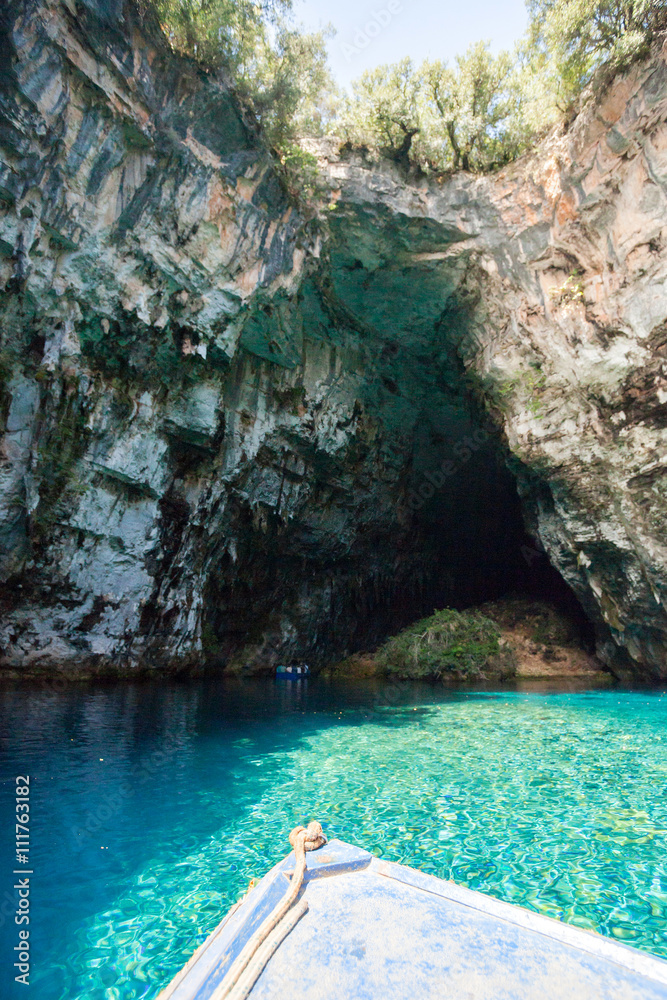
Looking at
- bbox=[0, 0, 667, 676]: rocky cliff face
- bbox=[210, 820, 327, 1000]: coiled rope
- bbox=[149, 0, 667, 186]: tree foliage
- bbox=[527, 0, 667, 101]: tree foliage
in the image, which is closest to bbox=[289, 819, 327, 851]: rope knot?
bbox=[210, 820, 327, 1000]: coiled rope

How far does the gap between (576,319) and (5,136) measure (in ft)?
42.8

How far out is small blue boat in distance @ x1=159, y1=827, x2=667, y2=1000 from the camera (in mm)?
1435

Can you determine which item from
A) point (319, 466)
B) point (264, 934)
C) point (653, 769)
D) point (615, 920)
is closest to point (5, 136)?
point (319, 466)

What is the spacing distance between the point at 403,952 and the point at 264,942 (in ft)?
1.48

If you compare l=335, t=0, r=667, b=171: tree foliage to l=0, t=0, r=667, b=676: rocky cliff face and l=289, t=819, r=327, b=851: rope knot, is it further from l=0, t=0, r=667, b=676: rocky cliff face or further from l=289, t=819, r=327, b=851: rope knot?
l=289, t=819, r=327, b=851: rope knot

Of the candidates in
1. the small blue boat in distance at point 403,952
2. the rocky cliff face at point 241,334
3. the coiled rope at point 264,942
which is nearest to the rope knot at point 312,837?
the coiled rope at point 264,942

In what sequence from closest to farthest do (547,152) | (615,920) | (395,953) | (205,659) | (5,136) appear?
1. (395,953)
2. (615,920)
3. (5,136)
4. (547,152)
5. (205,659)

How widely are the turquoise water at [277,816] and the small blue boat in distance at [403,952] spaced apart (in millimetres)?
1009

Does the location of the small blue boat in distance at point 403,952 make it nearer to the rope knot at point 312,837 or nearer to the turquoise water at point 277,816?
the rope knot at point 312,837

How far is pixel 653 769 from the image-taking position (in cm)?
557

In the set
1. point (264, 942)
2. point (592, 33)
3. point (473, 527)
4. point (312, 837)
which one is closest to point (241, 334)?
point (592, 33)

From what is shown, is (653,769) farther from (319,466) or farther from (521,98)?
(521,98)

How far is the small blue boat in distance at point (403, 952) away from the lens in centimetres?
143

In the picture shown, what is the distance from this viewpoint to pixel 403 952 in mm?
1605
